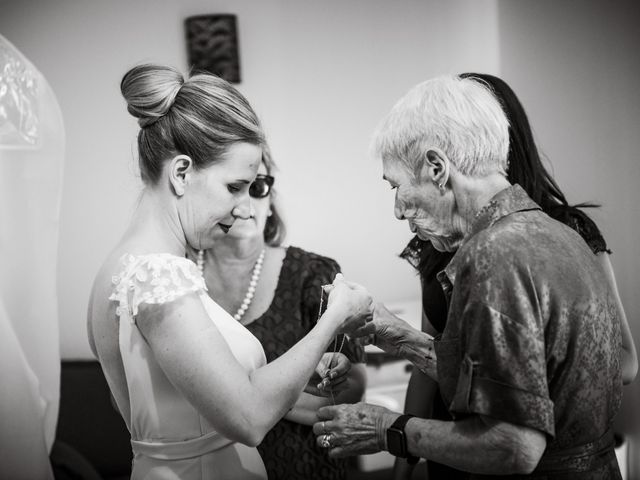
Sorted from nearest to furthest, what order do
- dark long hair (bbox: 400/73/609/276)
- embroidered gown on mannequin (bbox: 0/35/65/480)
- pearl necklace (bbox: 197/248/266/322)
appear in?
dark long hair (bbox: 400/73/609/276) < embroidered gown on mannequin (bbox: 0/35/65/480) < pearl necklace (bbox: 197/248/266/322)

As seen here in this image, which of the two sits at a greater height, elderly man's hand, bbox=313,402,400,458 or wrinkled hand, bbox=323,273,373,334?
wrinkled hand, bbox=323,273,373,334

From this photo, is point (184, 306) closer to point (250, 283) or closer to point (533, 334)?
point (533, 334)

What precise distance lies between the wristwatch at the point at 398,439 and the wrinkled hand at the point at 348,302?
24 cm

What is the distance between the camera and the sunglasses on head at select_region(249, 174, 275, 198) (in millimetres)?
2100

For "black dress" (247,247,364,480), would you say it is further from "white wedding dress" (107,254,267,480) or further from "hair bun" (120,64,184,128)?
"hair bun" (120,64,184,128)

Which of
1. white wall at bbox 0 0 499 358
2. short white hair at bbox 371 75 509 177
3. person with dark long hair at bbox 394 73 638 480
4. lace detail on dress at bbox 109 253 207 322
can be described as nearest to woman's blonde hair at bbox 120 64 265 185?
lace detail on dress at bbox 109 253 207 322

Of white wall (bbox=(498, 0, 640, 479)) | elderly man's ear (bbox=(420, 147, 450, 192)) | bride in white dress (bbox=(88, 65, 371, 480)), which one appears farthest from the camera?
white wall (bbox=(498, 0, 640, 479))

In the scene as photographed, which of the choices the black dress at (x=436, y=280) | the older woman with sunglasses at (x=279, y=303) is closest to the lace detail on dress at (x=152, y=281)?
the older woman with sunglasses at (x=279, y=303)

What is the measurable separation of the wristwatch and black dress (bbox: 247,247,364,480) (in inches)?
26.2

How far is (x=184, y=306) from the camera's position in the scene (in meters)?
1.21

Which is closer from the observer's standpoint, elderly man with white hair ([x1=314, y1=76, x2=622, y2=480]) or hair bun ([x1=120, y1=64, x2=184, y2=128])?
elderly man with white hair ([x1=314, y1=76, x2=622, y2=480])

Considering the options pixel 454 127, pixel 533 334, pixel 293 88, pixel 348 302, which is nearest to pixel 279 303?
pixel 348 302

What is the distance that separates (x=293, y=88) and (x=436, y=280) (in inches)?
64.3

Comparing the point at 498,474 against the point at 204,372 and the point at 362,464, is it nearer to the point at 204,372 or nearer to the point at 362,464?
the point at 204,372
